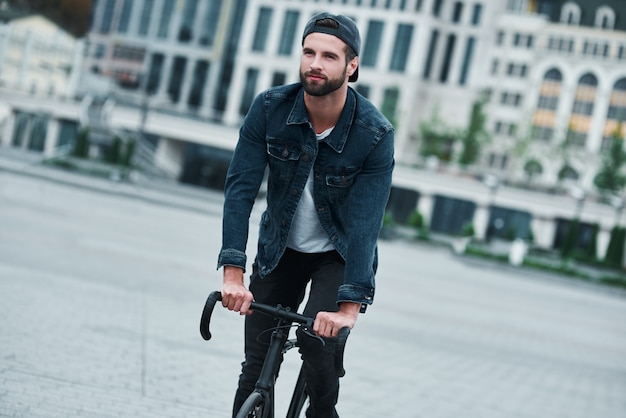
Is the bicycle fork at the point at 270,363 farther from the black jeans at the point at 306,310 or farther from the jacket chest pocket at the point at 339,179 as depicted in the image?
the jacket chest pocket at the point at 339,179

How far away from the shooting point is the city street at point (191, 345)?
625 cm

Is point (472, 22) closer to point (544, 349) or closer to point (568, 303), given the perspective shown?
point (568, 303)

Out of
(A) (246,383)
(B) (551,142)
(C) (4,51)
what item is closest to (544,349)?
(A) (246,383)

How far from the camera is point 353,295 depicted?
3.55 meters

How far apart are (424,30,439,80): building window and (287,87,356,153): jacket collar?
75105 mm

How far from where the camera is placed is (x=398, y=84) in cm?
7588

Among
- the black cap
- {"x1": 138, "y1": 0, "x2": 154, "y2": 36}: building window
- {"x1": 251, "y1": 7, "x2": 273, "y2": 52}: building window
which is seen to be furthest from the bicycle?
{"x1": 138, "y1": 0, "x2": 154, "y2": 36}: building window

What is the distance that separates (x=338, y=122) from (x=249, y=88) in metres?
78.0

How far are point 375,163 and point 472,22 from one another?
3096 inches

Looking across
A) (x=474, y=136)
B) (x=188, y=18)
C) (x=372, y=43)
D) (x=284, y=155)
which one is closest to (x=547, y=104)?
(x=474, y=136)

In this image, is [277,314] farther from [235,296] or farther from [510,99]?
[510,99]

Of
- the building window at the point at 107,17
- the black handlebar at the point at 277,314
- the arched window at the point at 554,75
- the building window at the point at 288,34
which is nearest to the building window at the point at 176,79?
the building window at the point at 288,34

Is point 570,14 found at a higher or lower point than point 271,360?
higher

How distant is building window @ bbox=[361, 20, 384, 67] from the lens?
76625 millimetres
